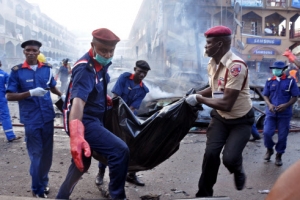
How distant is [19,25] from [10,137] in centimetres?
1702

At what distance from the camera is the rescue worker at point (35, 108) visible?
10.9ft

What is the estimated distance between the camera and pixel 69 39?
121ft

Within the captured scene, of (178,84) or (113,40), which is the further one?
(178,84)

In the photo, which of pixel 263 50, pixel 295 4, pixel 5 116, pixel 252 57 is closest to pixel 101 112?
pixel 5 116

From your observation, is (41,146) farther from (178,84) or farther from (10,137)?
(178,84)

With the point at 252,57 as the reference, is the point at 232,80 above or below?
below

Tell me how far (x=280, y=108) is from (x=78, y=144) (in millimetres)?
3785

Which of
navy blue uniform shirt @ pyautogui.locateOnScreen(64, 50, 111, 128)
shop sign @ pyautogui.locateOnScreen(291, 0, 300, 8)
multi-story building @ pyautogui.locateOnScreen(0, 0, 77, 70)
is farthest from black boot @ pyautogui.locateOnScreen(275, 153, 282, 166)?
shop sign @ pyautogui.locateOnScreen(291, 0, 300, 8)

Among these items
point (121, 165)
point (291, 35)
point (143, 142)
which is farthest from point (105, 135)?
point (291, 35)

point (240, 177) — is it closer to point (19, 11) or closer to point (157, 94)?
point (157, 94)

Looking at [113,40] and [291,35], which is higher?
[291,35]

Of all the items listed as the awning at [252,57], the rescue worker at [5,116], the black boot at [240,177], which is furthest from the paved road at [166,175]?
the awning at [252,57]

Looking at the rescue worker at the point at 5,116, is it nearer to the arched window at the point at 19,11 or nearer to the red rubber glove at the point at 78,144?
the red rubber glove at the point at 78,144

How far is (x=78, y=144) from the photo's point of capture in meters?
2.17
